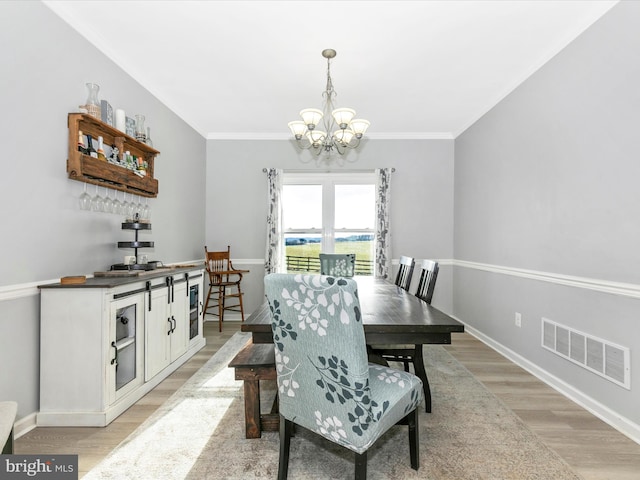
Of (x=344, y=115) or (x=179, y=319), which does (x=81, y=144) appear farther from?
(x=344, y=115)

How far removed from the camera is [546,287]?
276 cm

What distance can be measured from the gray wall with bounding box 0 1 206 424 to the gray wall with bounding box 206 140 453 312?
2.05 metres

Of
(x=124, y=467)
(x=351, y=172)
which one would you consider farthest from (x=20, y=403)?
(x=351, y=172)

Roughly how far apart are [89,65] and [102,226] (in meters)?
1.20

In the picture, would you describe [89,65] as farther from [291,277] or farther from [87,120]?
[291,277]

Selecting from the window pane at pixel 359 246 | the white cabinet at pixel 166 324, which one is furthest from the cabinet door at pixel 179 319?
the window pane at pixel 359 246

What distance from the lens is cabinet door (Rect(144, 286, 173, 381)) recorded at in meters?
2.49

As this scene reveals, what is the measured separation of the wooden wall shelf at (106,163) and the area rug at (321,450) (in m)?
1.69

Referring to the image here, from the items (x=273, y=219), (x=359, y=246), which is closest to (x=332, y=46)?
(x=273, y=219)

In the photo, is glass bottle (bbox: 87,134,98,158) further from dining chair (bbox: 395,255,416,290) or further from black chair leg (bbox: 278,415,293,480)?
dining chair (bbox: 395,255,416,290)

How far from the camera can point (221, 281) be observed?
13.9 feet

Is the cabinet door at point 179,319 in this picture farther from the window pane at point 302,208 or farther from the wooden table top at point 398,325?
the window pane at point 302,208

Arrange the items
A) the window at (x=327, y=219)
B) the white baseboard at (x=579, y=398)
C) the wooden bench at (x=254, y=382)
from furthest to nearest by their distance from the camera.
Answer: the window at (x=327, y=219), the white baseboard at (x=579, y=398), the wooden bench at (x=254, y=382)

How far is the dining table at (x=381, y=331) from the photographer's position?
5.26 feet
